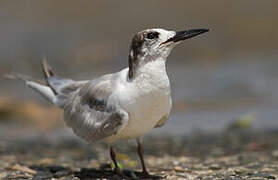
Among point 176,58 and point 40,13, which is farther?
point 40,13

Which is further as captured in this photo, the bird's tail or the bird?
the bird's tail

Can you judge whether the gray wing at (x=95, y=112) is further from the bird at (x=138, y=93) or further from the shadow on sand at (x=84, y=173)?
the shadow on sand at (x=84, y=173)

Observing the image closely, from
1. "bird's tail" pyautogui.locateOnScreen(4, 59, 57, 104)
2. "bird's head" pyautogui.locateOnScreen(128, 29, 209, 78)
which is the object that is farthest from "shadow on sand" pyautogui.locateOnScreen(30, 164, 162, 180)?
"bird's head" pyautogui.locateOnScreen(128, 29, 209, 78)

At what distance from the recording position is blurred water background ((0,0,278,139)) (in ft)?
32.6

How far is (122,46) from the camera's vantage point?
14930mm

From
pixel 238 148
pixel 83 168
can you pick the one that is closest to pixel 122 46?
pixel 238 148

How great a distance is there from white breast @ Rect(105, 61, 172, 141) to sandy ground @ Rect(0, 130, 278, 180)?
83cm

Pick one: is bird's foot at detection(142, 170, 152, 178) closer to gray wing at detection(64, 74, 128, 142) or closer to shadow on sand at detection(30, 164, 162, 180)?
shadow on sand at detection(30, 164, 162, 180)

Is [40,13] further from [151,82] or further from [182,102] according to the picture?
[151,82]

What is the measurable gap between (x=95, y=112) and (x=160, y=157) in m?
1.89

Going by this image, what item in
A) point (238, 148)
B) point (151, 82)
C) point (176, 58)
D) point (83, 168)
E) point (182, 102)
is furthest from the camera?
point (176, 58)

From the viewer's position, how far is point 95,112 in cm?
532

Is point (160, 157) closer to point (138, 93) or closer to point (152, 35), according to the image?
point (138, 93)

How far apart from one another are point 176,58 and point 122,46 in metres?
1.82
